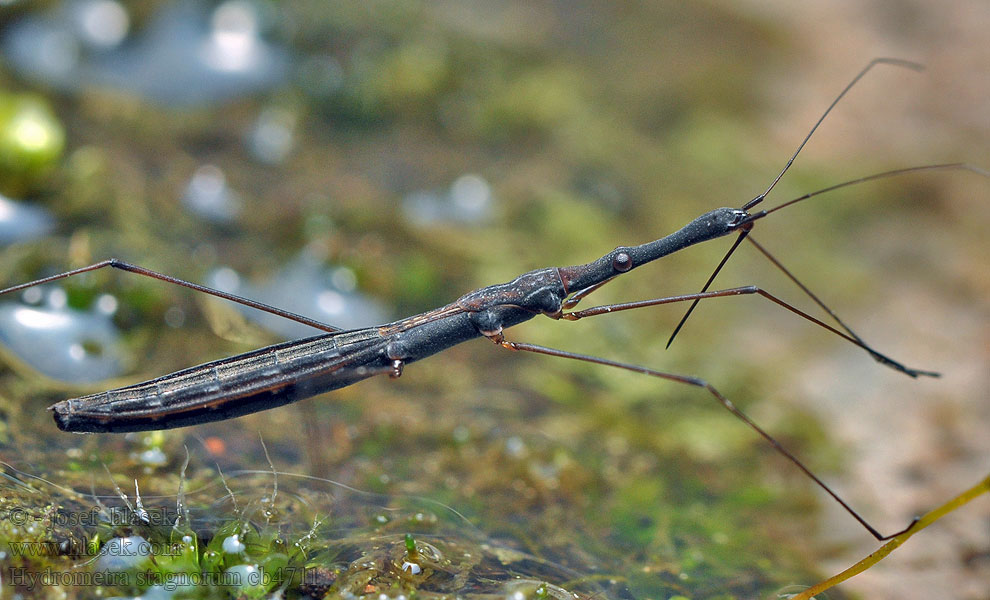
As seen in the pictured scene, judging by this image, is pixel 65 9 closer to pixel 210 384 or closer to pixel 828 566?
pixel 210 384

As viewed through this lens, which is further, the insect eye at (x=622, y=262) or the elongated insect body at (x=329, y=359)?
the insect eye at (x=622, y=262)

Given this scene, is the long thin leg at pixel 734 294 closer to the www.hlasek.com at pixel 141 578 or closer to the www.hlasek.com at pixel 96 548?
the www.hlasek.com at pixel 141 578

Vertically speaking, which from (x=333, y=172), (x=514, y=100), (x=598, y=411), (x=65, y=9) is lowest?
(x=598, y=411)

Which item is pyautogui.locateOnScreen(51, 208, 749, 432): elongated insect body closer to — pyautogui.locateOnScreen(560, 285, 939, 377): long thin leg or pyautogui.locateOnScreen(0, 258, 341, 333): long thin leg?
pyautogui.locateOnScreen(0, 258, 341, 333): long thin leg

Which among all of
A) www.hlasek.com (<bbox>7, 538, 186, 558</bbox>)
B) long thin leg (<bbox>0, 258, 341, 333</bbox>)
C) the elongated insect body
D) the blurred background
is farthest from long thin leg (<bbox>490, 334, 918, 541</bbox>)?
www.hlasek.com (<bbox>7, 538, 186, 558</bbox>)

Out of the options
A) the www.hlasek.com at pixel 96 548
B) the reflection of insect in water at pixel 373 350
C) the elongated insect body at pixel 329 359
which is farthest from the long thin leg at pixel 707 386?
the www.hlasek.com at pixel 96 548

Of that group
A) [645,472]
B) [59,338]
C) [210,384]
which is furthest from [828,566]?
[59,338]
